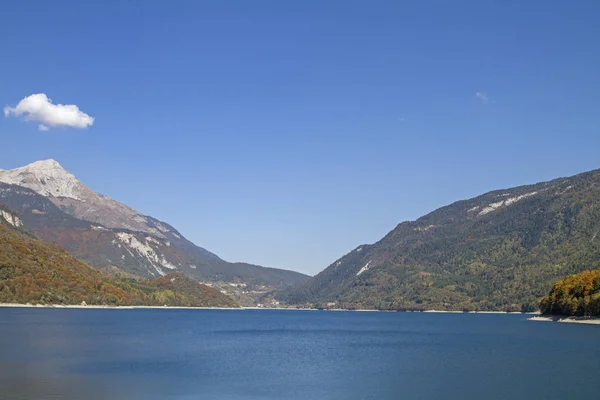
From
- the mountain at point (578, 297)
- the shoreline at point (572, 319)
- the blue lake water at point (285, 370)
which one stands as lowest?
the shoreline at point (572, 319)

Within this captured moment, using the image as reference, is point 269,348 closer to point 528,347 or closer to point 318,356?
point 318,356

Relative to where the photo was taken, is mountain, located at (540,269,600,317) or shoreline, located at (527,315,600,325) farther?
mountain, located at (540,269,600,317)

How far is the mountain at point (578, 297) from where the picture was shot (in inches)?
6270

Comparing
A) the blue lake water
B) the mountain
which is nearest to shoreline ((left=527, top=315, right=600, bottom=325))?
the mountain

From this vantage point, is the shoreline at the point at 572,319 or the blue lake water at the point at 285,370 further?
the shoreline at the point at 572,319

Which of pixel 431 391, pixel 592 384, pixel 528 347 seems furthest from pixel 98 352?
pixel 528 347

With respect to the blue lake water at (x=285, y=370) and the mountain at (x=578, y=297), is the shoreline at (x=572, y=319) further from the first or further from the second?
the blue lake water at (x=285, y=370)

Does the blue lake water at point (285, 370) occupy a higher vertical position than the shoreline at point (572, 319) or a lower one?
higher

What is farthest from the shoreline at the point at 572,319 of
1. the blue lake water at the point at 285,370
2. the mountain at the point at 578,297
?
the blue lake water at the point at 285,370

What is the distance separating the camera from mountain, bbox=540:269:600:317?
159 meters

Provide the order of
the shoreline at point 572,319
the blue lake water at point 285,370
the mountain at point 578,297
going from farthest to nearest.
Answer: the mountain at point 578,297 < the shoreline at point 572,319 < the blue lake water at point 285,370

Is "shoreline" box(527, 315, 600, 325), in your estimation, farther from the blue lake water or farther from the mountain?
the blue lake water

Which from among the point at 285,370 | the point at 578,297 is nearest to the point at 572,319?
the point at 578,297

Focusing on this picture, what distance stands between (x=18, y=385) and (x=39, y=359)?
69.8 ft
